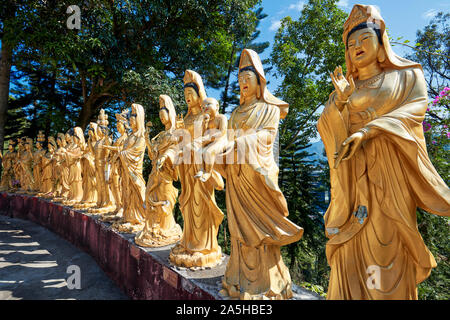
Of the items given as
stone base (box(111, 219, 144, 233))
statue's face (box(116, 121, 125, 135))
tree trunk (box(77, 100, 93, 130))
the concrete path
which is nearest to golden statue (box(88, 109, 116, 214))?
statue's face (box(116, 121, 125, 135))

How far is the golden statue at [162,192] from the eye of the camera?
3775 mm

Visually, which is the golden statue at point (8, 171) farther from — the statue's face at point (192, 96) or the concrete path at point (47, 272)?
the statue's face at point (192, 96)

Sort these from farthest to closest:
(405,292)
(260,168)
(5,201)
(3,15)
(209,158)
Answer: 1. (5,201)
2. (3,15)
3. (209,158)
4. (260,168)
5. (405,292)

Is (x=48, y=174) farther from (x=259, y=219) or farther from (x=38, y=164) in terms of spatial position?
(x=259, y=219)

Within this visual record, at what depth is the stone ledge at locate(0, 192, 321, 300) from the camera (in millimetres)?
2574

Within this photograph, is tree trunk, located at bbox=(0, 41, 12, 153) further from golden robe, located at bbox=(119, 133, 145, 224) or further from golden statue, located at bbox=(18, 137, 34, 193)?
golden robe, located at bbox=(119, 133, 145, 224)

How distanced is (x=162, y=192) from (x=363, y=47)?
3307 millimetres

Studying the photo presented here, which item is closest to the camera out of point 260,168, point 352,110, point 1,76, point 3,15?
point 352,110

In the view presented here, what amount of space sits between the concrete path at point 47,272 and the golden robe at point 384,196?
12.1 ft

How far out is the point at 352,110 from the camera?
189 centimetres

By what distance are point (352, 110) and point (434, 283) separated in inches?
274

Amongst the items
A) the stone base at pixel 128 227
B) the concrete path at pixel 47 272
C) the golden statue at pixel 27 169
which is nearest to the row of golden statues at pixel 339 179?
the stone base at pixel 128 227
